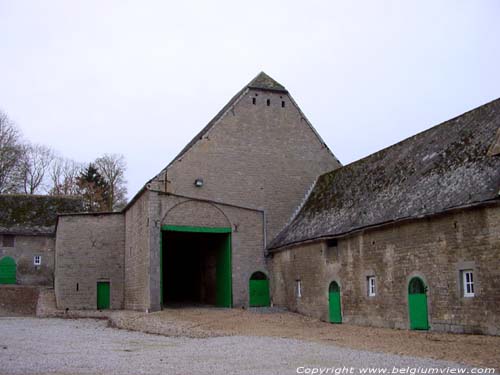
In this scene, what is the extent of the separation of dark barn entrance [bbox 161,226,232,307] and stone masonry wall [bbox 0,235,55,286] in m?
8.09

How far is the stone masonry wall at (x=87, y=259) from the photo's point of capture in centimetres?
2938

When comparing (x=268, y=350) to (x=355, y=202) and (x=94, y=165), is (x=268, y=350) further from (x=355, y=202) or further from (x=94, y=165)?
(x=94, y=165)

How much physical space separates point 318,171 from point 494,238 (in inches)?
586

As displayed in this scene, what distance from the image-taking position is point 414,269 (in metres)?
17.4

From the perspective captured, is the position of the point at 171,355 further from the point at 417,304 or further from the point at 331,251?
the point at 331,251

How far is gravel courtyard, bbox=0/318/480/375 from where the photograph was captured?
35.4ft

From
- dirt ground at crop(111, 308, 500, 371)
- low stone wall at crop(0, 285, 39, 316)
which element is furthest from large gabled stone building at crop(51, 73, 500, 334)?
low stone wall at crop(0, 285, 39, 316)

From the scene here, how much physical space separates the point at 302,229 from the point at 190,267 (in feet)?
40.1

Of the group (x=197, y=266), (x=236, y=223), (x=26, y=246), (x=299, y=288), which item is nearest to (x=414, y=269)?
(x=299, y=288)

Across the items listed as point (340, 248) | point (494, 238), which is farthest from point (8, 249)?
point (494, 238)

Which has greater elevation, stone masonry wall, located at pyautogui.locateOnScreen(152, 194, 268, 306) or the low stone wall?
stone masonry wall, located at pyautogui.locateOnScreen(152, 194, 268, 306)

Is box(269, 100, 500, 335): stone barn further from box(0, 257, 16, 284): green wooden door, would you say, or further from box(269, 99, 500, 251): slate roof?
box(0, 257, 16, 284): green wooden door

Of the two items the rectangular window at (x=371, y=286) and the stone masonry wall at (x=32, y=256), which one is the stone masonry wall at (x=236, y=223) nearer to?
the rectangular window at (x=371, y=286)

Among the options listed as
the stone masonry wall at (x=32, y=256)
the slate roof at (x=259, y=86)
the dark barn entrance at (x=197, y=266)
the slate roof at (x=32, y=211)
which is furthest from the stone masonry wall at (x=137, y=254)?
the slate roof at (x=32, y=211)
